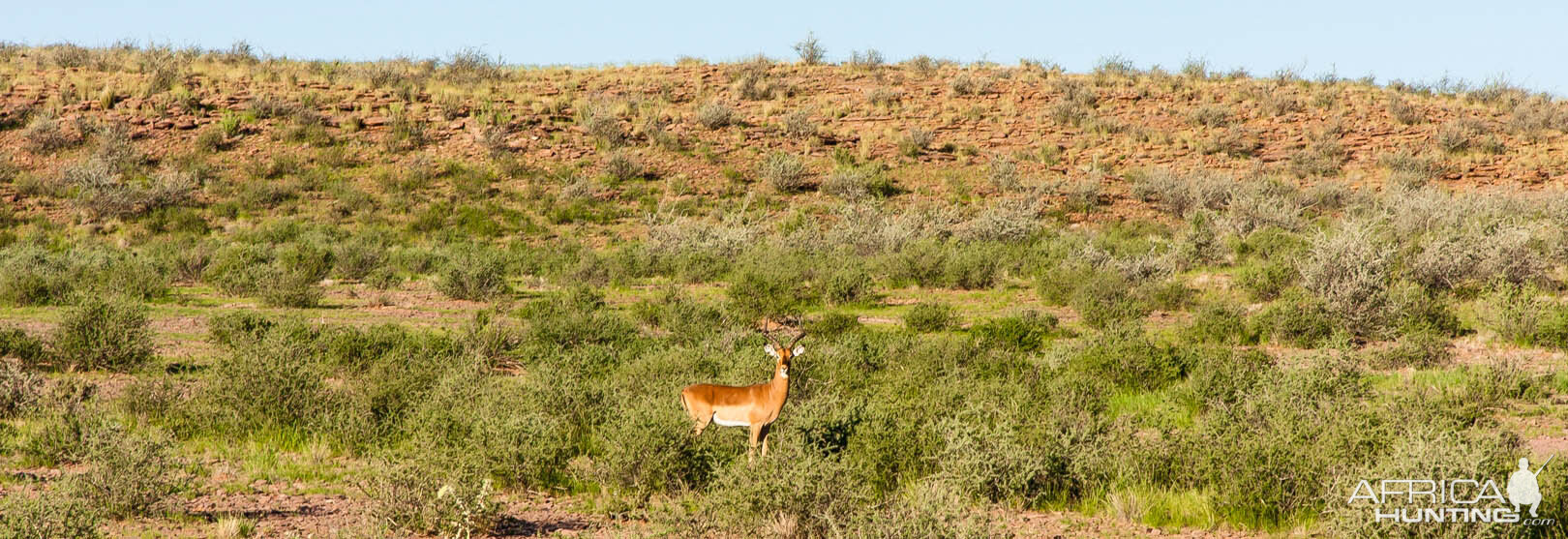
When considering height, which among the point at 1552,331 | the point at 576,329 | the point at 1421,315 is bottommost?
the point at 576,329

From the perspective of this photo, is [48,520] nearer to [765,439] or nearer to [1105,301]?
[765,439]

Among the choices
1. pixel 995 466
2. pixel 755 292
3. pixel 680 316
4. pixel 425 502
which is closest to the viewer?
pixel 425 502

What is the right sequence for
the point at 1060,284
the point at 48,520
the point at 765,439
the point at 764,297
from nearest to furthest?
1. the point at 48,520
2. the point at 765,439
3. the point at 764,297
4. the point at 1060,284

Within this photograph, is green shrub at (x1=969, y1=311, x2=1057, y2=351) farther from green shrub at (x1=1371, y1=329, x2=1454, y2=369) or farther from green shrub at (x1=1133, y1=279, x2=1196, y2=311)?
green shrub at (x1=1371, y1=329, x2=1454, y2=369)

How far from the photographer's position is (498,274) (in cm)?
1991

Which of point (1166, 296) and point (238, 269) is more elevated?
point (1166, 296)

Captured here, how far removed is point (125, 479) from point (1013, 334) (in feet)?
32.2

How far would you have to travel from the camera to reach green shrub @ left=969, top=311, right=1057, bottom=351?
14.0 meters

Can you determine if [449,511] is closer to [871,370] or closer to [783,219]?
[871,370]

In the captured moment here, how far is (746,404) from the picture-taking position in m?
7.63

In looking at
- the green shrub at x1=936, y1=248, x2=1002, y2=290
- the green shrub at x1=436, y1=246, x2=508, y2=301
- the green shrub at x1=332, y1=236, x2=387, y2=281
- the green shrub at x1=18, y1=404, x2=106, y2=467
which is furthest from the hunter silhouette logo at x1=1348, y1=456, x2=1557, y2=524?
the green shrub at x1=332, y1=236, x2=387, y2=281

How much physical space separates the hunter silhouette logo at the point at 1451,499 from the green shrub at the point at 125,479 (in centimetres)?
680

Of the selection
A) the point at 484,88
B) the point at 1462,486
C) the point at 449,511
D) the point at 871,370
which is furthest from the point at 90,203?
the point at 1462,486

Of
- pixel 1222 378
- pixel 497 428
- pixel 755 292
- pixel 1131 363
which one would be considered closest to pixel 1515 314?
pixel 1131 363
